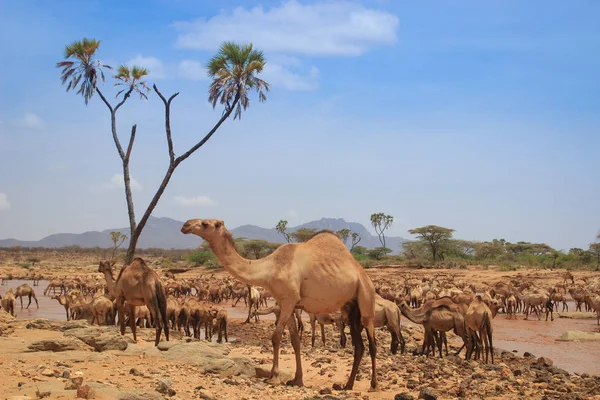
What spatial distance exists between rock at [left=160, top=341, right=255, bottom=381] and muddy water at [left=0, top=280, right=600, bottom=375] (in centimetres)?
979

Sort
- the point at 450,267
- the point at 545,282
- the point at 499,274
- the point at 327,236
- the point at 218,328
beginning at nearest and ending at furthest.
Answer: the point at 327,236
the point at 218,328
the point at 545,282
the point at 499,274
the point at 450,267

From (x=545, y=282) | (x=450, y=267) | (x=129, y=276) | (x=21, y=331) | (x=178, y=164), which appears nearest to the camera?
(x=129, y=276)

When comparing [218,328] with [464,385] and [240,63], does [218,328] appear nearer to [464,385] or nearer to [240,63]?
[464,385]

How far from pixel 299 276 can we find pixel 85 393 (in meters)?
4.13

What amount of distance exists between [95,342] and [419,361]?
7.47m

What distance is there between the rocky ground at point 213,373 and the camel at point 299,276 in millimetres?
897

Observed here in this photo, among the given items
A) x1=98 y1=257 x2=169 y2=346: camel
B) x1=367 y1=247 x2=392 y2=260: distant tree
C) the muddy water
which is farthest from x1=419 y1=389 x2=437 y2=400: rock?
x1=367 y1=247 x2=392 y2=260: distant tree

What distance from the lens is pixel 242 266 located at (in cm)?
932

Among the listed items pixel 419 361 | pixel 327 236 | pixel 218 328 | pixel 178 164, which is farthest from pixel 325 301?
pixel 178 164

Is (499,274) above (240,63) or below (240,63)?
below

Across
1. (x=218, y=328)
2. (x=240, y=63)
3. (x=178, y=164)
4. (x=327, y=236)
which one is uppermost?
(x=240, y=63)

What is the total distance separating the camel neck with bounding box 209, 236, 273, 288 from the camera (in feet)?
30.2

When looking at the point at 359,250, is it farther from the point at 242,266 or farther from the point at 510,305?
the point at 242,266

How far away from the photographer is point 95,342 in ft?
33.0
